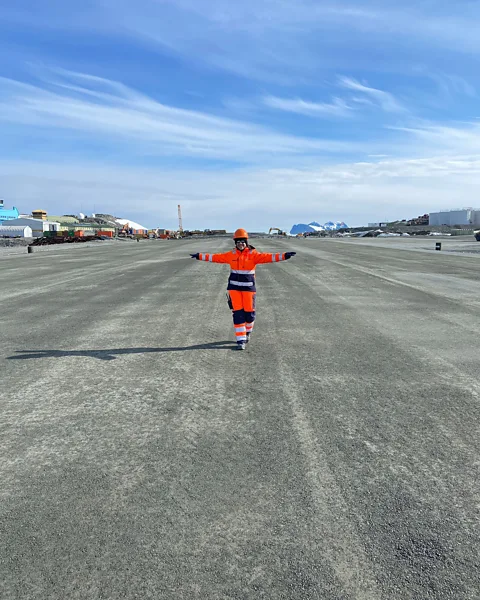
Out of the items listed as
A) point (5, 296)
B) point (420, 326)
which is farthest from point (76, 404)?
point (5, 296)

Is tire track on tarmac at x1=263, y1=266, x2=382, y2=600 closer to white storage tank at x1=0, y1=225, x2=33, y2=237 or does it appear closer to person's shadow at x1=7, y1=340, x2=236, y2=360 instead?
person's shadow at x1=7, y1=340, x2=236, y2=360

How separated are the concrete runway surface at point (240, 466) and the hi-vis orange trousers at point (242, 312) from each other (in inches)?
10.6

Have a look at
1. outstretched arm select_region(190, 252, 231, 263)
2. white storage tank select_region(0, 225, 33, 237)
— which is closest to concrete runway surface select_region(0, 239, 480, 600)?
outstretched arm select_region(190, 252, 231, 263)

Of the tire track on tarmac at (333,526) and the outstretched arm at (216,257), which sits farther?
the outstretched arm at (216,257)

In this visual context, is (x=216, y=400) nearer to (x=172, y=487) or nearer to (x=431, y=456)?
(x=172, y=487)

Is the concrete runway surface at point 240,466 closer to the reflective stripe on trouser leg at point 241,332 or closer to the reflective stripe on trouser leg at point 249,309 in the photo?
the reflective stripe on trouser leg at point 241,332

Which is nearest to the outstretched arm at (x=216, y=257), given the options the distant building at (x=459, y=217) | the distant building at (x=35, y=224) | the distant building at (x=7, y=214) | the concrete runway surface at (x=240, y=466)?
the concrete runway surface at (x=240, y=466)

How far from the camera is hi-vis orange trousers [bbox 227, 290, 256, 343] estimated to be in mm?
6438

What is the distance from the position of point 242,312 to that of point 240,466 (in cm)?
351

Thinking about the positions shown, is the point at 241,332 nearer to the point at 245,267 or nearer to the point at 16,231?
the point at 245,267

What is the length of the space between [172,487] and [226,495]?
1.20ft

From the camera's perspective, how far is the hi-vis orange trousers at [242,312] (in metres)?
6.44

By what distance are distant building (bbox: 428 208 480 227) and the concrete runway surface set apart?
14484 centimetres

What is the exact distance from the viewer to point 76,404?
4418mm
